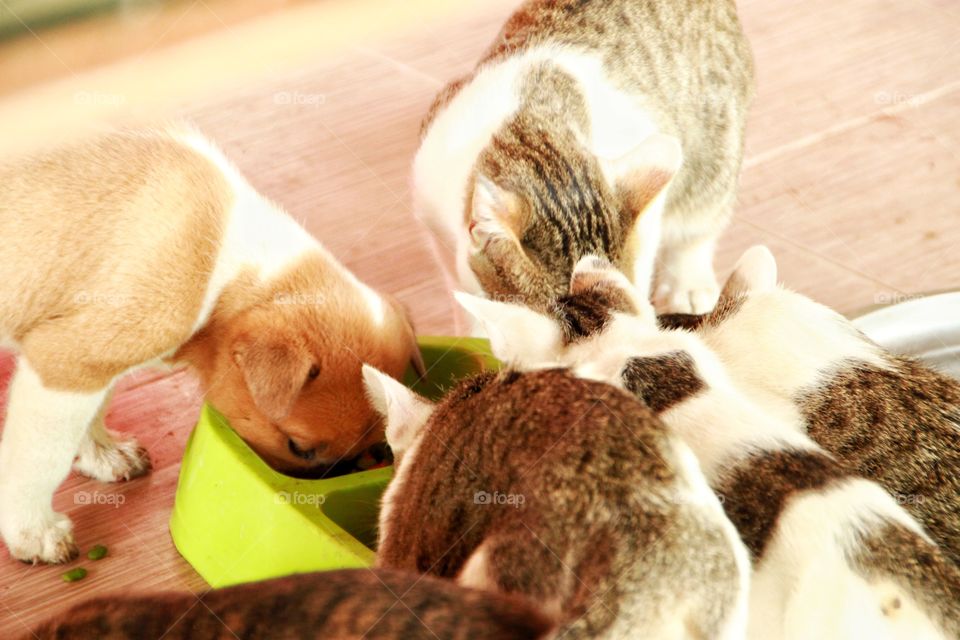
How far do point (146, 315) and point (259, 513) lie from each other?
41 cm

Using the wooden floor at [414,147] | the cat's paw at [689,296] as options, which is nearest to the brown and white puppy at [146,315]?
the wooden floor at [414,147]

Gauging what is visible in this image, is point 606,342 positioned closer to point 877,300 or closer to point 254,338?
point 254,338

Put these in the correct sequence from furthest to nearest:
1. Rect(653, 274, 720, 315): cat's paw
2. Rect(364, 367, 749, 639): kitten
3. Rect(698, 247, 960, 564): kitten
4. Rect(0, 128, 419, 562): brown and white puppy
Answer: Rect(653, 274, 720, 315): cat's paw < Rect(0, 128, 419, 562): brown and white puppy < Rect(698, 247, 960, 564): kitten < Rect(364, 367, 749, 639): kitten

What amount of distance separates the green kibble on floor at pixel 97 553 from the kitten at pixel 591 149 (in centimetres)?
86

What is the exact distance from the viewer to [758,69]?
148 inches

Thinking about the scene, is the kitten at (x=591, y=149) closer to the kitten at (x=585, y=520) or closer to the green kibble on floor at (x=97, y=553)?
the kitten at (x=585, y=520)

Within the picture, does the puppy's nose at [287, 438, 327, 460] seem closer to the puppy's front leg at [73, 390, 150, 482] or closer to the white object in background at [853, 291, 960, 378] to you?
the puppy's front leg at [73, 390, 150, 482]

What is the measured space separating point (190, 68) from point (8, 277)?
1.05 meters

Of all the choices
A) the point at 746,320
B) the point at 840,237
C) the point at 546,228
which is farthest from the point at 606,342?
the point at 840,237

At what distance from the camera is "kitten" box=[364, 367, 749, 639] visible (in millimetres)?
973

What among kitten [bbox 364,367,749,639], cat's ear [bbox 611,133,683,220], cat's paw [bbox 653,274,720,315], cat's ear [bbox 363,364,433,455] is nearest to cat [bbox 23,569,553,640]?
kitten [bbox 364,367,749,639]

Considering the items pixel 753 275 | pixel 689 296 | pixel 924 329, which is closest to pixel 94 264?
pixel 753 275

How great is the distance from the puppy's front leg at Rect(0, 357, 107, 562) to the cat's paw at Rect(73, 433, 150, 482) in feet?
0.63

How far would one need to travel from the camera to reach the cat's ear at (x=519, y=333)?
1.42m
